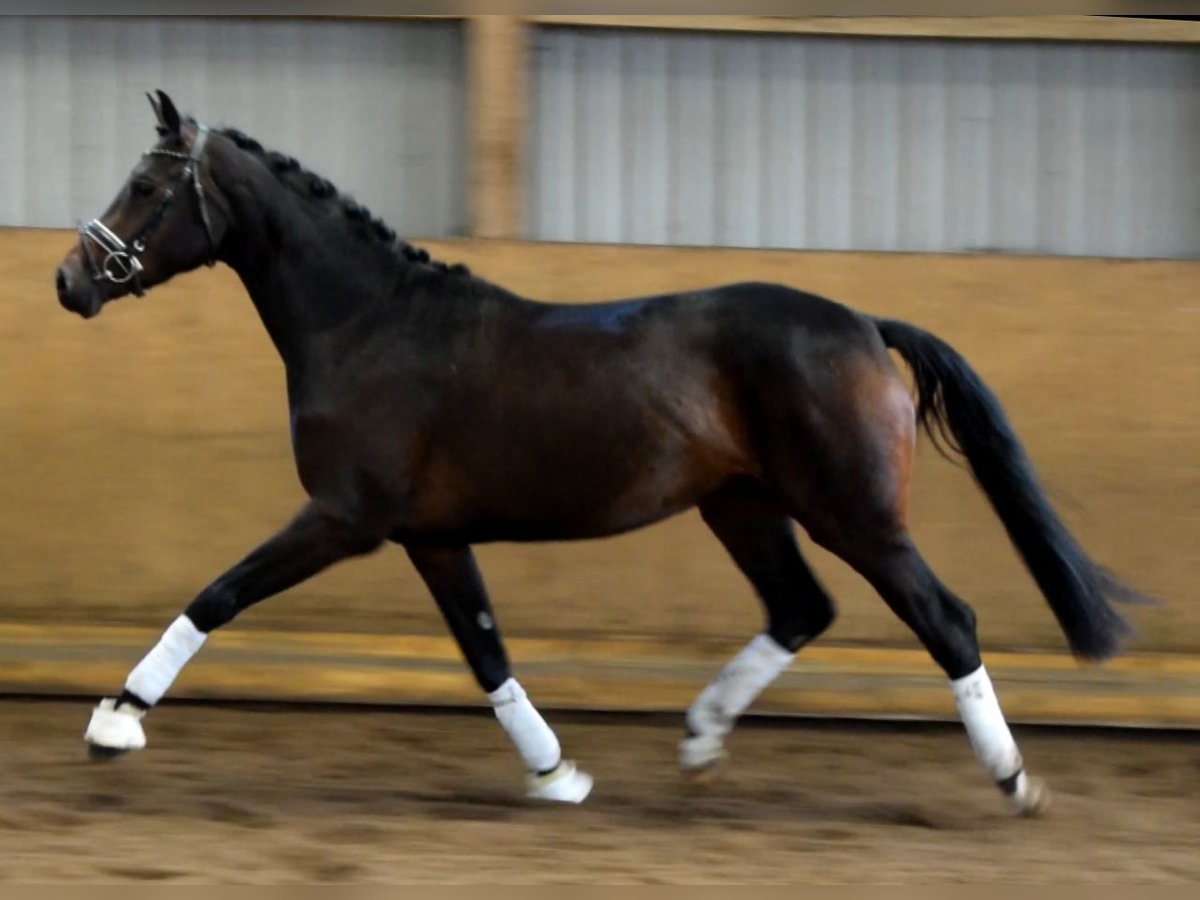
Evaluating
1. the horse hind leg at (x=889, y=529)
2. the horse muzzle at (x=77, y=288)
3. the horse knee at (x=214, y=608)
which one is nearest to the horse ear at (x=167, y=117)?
the horse muzzle at (x=77, y=288)

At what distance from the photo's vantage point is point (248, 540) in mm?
6480

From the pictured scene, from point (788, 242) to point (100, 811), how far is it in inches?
137

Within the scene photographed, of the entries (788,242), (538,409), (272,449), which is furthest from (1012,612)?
(272,449)

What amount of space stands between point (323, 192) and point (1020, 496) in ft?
7.26

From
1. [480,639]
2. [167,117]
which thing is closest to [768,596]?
[480,639]

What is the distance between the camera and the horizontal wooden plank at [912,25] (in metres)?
6.62

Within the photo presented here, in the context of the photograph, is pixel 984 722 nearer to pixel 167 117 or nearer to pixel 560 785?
pixel 560 785

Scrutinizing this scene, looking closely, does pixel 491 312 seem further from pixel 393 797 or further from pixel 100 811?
pixel 100 811

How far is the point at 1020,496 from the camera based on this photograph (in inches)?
195

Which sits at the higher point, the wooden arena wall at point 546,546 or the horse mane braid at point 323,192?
the horse mane braid at point 323,192

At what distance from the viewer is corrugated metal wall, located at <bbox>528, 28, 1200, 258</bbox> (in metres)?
6.75

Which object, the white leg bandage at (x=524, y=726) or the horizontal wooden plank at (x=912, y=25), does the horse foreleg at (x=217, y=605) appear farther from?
the horizontal wooden plank at (x=912, y=25)

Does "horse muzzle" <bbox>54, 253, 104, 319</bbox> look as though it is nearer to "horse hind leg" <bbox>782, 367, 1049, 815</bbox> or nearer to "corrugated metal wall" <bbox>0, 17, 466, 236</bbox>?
"horse hind leg" <bbox>782, 367, 1049, 815</bbox>

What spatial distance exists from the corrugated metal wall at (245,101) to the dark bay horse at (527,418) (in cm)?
181
